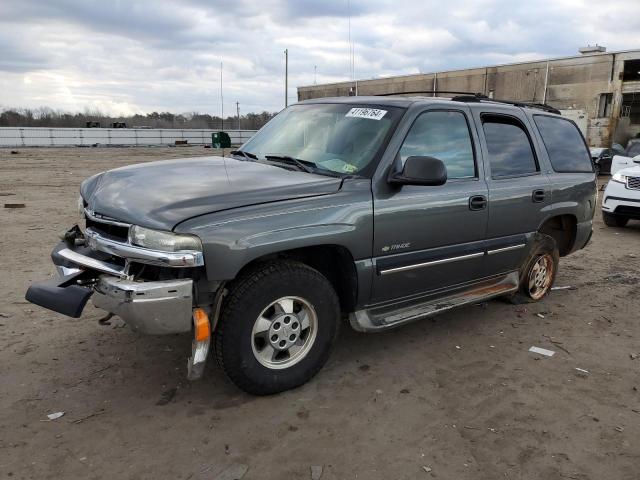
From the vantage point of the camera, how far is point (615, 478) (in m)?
2.69

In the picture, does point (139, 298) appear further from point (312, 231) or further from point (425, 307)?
point (425, 307)

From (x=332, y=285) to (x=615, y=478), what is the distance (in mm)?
1969

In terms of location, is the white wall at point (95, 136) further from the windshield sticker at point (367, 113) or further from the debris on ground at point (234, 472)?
the debris on ground at point (234, 472)

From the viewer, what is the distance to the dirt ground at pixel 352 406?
9.05 ft

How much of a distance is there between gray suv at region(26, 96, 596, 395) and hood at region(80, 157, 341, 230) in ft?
0.04

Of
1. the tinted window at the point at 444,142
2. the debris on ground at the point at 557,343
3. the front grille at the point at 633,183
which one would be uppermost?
the tinted window at the point at 444,142

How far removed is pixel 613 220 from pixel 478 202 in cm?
698

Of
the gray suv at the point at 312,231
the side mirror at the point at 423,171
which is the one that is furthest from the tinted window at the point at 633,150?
the side mirror at the point at 423,171

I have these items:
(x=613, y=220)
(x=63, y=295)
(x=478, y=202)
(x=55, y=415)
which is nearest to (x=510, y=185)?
(x=478, y=202)

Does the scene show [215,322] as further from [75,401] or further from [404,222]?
[404,222]

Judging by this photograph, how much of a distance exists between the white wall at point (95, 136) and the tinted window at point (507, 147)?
3615 cm

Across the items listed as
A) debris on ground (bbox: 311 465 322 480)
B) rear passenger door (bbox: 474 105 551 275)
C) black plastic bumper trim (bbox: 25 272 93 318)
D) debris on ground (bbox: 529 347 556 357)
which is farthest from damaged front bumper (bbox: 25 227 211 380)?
debris on ground (bbox: 529 347 556 357)

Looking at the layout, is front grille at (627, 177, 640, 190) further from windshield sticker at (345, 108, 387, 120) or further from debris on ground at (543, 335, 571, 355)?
windshield sticker at (345, 108, 387, 120)

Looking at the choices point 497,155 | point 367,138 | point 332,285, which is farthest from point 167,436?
point 497,155
